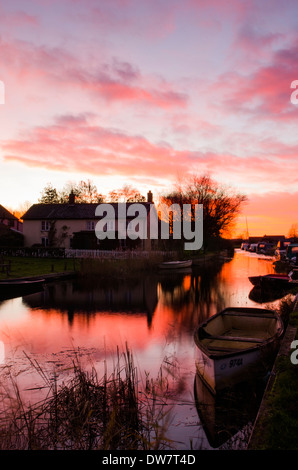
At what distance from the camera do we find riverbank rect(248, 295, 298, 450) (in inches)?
215

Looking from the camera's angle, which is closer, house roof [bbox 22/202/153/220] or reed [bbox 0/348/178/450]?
reed [bbox 0/348/178/450]

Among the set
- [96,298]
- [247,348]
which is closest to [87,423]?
[247,348]

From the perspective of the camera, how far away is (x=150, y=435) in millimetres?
6828

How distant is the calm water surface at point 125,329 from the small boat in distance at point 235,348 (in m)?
0.75

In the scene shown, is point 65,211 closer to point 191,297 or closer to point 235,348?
point 191,297

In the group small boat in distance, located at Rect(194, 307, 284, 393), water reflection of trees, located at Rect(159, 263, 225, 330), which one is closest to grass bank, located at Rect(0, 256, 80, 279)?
water reflection of trees, located at Rect(159, 263, 225, 330)

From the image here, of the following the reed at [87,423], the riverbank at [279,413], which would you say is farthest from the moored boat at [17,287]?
the riverbank at [279,413]

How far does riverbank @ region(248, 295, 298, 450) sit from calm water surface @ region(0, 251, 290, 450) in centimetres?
127

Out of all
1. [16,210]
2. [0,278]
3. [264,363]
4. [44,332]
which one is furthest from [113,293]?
[16,210]

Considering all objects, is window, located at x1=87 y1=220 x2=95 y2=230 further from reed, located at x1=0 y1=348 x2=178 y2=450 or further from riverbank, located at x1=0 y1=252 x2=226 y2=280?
reed, located at x1=0 y1=348 x2=178 y2=450

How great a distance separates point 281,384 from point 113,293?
725 inches

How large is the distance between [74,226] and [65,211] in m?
3.56

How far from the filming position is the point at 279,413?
6234mm
